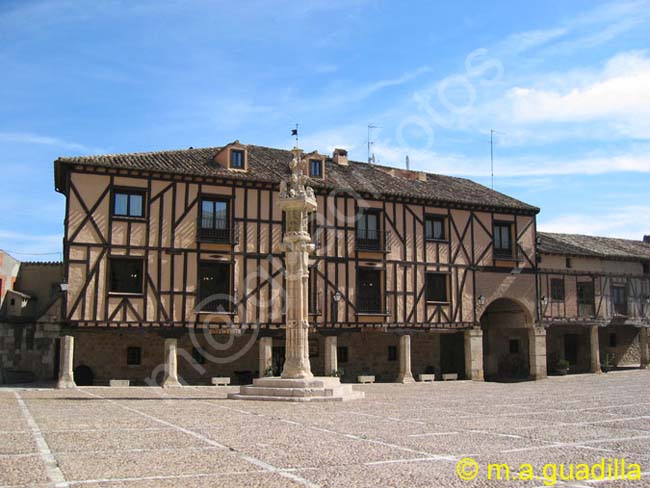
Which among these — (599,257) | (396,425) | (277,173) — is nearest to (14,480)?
(396,425)

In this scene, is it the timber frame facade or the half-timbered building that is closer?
the timber frame facade

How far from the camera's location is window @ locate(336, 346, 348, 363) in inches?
1199

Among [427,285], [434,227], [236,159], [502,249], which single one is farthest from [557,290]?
[236,159]

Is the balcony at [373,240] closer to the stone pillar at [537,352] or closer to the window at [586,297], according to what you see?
the stone pillar at [537,352]

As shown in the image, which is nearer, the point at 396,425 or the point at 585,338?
the point at 396,425

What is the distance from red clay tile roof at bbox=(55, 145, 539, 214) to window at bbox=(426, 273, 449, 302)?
→ 130 inches

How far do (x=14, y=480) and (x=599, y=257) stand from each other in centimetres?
3526

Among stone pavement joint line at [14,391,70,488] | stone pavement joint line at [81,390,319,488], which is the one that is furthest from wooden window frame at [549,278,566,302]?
stone pavement joint line at [14,391,70,488]

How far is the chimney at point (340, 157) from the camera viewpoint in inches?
1278

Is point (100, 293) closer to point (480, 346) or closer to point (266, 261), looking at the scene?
point (266, 261)

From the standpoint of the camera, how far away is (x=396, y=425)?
1223cm

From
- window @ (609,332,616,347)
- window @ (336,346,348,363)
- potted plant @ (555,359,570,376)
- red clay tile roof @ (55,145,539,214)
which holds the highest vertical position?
red clay tile roof @ (55,145,539,214)

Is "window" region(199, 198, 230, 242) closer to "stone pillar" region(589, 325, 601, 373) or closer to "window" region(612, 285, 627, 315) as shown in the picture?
"stone pillar" region(589, 325, 601, 373)

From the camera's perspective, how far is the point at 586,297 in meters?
36.7
